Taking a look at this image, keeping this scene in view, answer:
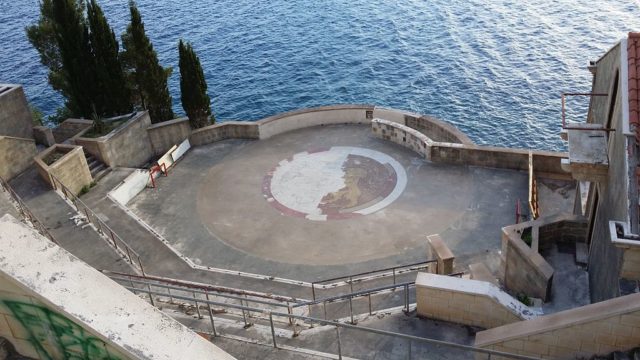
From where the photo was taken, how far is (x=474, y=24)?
220 feet

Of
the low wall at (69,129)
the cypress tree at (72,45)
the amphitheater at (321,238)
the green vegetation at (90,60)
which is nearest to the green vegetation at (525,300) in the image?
the amphitheater at (321,238)

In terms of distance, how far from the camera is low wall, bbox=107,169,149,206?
30.0 m

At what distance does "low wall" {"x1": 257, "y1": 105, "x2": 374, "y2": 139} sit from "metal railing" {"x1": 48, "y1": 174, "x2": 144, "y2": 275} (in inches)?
448

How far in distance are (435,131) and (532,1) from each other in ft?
156

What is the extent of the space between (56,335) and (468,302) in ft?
35.3

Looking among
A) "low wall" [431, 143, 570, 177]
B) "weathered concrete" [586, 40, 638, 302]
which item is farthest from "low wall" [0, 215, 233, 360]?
"low wall" [431, 143, 570, 177]

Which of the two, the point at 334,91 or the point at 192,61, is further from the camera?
the point at 334,91

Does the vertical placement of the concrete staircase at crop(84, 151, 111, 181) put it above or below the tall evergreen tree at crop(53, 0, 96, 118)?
below

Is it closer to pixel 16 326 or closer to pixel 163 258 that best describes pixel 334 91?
pixel 163 258

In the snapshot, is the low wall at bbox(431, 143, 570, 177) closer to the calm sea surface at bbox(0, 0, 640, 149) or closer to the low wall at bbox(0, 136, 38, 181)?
the calm sea surface at bbox(0, 0, 640, 149)

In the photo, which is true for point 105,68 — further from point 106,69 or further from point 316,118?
point 316,118

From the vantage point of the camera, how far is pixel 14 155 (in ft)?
100

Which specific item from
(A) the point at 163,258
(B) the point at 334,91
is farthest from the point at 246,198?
(B) the point at 334,91

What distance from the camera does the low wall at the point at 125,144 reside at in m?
32.4
